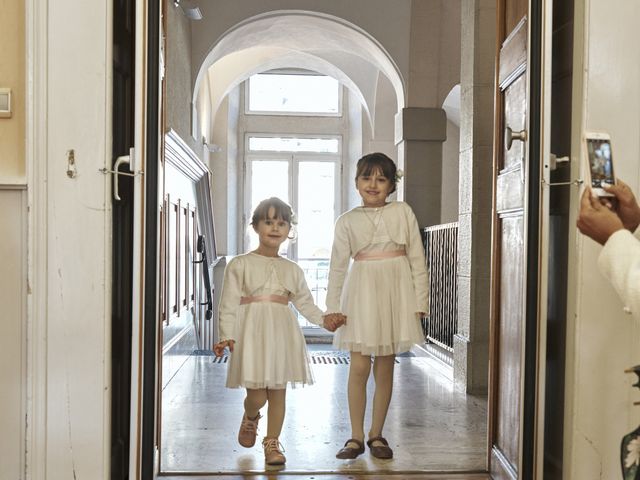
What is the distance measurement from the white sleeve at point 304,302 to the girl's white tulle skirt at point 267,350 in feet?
0.23

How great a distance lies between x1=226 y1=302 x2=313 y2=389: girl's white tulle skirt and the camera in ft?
11.5

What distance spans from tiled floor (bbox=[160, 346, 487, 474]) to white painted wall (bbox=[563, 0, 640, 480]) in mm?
1024

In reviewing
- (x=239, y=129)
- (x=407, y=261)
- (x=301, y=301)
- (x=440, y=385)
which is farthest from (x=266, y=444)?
(x=239, y=129)

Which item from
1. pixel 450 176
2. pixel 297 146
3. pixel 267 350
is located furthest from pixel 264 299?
pixel 297 146

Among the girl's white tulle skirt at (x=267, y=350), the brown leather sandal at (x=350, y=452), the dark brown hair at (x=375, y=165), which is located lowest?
the brown leather sandal at (x=350, y=452)

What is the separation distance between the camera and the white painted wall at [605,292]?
2.49m

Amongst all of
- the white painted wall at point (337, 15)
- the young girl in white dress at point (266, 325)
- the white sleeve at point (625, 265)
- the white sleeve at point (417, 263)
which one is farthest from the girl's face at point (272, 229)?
the white painted wall at point (337, 15)

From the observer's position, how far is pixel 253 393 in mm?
3631

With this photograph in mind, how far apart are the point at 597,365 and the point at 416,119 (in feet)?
19.5

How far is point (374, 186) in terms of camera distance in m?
3.70

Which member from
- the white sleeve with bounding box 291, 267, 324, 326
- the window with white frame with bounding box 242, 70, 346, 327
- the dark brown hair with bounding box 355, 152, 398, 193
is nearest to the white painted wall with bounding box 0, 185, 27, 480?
the white sleeve with bounding box 291, 267, 324, 326

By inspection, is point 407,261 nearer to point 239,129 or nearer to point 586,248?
point 586,248

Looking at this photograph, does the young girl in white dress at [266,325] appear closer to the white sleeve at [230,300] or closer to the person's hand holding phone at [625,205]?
the white sleeve at [230,300]

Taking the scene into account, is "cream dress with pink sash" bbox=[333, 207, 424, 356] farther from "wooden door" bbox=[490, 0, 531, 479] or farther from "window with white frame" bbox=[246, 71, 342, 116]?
"window with white frame" bbox=[246, 71, 342, 116]
